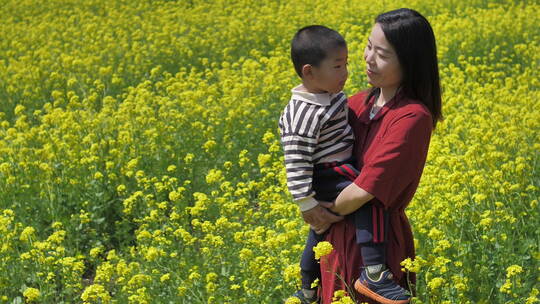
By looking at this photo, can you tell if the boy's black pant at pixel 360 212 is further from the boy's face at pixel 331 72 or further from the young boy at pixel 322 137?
the boy's face at pixel 331 72

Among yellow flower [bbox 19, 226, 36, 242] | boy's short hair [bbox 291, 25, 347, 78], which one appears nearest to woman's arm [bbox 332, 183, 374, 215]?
boy's short hair [bbox 291, 25, 347, 78]

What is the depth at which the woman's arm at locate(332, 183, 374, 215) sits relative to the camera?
2.53 metres

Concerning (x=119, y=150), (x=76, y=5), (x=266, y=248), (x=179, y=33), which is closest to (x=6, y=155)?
(x=119, y=150)

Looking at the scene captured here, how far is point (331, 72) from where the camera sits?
8.55 feet

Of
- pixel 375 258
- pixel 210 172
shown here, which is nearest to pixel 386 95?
pixel 375 258

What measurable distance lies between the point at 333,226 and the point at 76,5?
11272 millimetres

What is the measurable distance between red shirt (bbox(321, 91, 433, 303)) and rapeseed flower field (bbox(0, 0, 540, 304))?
7.0 inches

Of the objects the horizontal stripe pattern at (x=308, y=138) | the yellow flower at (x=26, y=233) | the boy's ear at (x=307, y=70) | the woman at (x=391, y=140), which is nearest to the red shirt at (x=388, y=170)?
the woman at (x=391, y=140)

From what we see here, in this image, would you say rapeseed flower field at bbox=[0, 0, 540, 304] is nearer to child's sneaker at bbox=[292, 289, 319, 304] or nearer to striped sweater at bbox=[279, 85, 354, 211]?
child's sneaker at bbox=[292, 289, 319, 304]

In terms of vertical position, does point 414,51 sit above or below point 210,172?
above

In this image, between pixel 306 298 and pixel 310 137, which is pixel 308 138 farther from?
pixel 306 298

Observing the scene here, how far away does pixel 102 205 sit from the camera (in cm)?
531

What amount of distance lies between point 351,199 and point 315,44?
0.54m

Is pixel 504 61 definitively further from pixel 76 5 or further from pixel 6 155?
pixel 76 5
